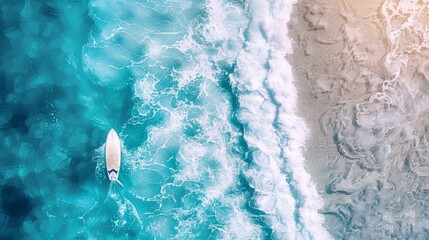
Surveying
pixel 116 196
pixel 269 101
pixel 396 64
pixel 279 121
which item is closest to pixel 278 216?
pixel 279 121

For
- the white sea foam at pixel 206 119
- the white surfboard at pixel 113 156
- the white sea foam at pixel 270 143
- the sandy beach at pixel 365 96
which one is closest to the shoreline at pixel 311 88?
the sandy beach at pixel 365 96

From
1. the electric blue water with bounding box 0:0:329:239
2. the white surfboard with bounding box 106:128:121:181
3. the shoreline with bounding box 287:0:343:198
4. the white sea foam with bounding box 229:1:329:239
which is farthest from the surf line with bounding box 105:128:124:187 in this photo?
the shoreline with bounding box 287:0:343:198

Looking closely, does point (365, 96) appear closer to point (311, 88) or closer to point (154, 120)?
point (311, 88)

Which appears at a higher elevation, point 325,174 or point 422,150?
point 422,150

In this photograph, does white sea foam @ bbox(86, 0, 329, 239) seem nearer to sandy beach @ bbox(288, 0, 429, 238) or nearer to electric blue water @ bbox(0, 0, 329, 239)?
electric blue water @ bbox(0, 0, 329, 239)

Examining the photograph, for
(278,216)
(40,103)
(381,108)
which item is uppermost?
(381,108)

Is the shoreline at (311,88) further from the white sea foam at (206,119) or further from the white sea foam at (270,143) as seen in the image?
the white sea foam at (206,119)

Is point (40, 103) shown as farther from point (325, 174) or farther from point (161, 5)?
point (325, 174)
